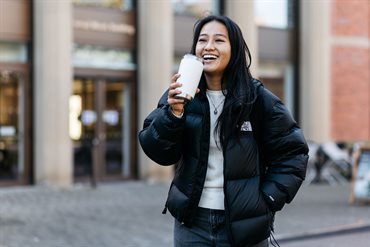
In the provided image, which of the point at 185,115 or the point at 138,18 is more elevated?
the point at 138,18

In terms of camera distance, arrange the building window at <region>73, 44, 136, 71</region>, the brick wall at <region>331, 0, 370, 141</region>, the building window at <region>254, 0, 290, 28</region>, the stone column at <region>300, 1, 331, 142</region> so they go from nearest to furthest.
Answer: the building window at <region>73, 44, 136, 71</region> → the building window at <region>254, 0, 290, 28</region> → the stone column at <region>300, 1, 331, 142</region> → the brick wall at <region>331, 0, 370, 141</region>

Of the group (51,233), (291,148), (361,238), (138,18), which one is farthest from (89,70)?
(291,148)

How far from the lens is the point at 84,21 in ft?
49.2

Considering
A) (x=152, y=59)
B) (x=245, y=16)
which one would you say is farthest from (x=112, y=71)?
(x=245, y=16)

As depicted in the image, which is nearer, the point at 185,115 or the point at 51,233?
the point at 185,115

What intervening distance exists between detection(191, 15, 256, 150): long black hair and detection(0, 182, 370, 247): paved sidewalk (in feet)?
16.9

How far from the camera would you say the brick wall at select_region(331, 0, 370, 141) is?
19656mm

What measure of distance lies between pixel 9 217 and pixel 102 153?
526 centimetres

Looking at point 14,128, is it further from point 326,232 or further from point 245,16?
point 326,232

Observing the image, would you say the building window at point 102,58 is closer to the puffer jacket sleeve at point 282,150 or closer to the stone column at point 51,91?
the stone column at point 51,91

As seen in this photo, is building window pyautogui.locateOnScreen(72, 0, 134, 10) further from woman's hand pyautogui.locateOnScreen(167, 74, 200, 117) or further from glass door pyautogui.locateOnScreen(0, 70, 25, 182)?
woman's hand pyautogui.locateOnScreen(167, 74, 200, 117)

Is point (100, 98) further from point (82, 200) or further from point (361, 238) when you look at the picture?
point (361, 238)

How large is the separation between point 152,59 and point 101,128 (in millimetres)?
2099

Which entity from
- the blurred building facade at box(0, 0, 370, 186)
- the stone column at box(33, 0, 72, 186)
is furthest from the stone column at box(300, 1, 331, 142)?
the stone column at box(33, 0, 72, 186)
